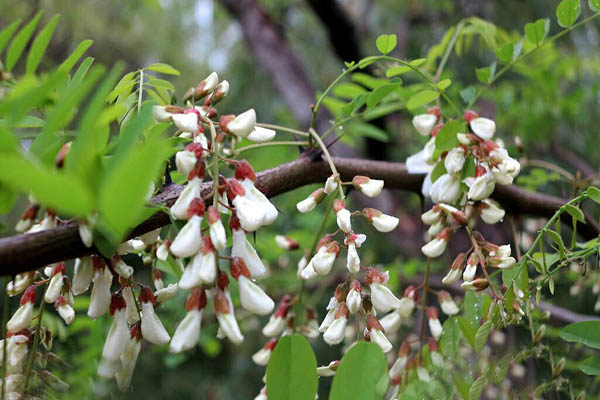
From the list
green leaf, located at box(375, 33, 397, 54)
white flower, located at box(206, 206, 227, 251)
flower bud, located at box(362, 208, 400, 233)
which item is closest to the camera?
white flower, located at box(206, 206, 227, 251)

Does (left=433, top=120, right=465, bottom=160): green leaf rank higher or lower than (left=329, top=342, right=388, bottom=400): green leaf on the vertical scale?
higher

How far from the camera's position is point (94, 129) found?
31cm

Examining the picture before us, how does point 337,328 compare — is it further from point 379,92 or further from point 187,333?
point 379,92

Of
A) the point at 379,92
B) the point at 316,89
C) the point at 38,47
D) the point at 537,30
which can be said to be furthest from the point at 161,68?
the point at 316,89

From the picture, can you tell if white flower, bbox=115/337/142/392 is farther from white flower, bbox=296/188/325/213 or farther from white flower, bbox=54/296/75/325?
white flower, bbox=296/188/325/213

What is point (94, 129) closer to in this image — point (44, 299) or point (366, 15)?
point (44, 299)

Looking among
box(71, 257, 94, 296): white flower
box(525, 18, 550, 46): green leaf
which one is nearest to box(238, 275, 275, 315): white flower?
box(71, 257, 94, 296): white flower

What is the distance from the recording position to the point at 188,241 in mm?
348

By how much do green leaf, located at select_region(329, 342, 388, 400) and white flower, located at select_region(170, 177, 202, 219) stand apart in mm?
153

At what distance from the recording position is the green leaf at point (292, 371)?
369mm

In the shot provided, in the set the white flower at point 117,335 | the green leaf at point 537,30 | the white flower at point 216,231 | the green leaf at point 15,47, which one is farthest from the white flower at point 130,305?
the green leaf at point 537,30

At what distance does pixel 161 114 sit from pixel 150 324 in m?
0.17

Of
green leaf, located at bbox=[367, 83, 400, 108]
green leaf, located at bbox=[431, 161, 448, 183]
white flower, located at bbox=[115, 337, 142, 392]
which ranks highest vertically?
green leaf, located at bbox=[367, 83, 400, 108]

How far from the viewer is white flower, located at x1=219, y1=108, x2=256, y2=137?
41 centimetres
